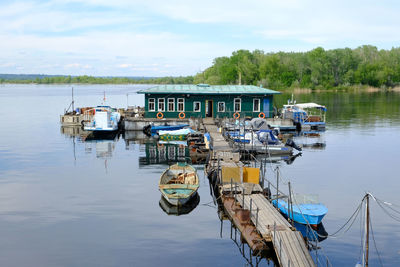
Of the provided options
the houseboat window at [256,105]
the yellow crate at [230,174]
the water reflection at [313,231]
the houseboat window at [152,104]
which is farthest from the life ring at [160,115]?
the water reflection at [313,231]

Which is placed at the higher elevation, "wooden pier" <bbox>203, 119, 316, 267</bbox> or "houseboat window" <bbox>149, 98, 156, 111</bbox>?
"houseboat window" <bbox>149, 98, 156, 111</bbox>

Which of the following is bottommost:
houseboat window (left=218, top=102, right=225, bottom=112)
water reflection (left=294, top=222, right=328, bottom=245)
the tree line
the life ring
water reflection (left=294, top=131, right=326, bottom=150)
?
water reflection (left=294, top=222, right=328, bottom=245)

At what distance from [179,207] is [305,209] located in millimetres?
8603

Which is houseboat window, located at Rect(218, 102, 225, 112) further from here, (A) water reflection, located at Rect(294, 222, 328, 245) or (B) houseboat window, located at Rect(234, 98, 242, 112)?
(A) water reflection, located at Rect(294, 222, 328, 245)

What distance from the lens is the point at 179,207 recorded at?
2842 cm

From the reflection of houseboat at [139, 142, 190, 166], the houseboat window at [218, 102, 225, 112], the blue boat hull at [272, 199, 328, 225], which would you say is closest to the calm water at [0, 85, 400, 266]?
the reflection of houseboat at [139, 142, 190, 166]

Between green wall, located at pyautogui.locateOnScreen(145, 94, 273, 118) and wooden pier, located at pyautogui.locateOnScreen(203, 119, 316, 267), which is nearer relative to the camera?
wooden pier, located at pyautogui.locateOnScreen(203, 119, 316, 267)

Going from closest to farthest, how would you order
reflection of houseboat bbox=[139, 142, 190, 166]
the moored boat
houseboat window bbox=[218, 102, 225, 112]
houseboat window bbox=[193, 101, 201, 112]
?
reflection of houseboat bbox=[139, 142, 190, 166] < the moored boat < houseboat window bbox=[193, 101, 201, 112] < houseboat window bbox=[218, 102, 225, 112]

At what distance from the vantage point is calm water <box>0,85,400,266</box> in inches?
841

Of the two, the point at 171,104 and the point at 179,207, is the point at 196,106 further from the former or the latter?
the point at 179,207

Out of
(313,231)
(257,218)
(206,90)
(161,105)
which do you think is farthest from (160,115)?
(313,231)

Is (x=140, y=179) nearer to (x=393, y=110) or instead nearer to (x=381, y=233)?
(x=381, y=233)

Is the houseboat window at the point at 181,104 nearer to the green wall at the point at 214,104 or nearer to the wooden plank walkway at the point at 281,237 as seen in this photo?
the green wall at the point at 214,104

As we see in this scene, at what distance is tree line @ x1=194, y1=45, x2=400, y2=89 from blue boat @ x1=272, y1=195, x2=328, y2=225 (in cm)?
14316
